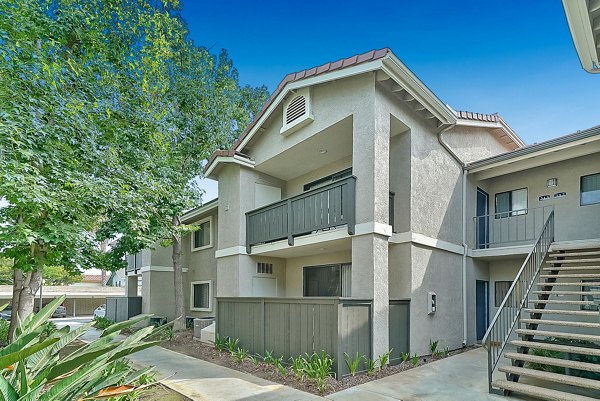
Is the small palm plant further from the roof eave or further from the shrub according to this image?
the shrub

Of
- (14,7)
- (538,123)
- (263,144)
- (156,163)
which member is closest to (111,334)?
(14,7)

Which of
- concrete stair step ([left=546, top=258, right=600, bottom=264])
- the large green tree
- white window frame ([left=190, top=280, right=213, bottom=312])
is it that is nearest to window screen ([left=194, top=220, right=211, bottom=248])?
white window frame ([left=190, top=280, right=213, bottom=312])

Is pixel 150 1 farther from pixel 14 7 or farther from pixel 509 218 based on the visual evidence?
pixel 509 218

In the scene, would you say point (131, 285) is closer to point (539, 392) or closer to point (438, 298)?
point (438, 298)

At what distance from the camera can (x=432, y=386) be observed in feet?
24.1

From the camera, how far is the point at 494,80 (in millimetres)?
13945

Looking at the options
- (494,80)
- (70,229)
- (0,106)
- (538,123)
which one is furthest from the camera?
(538,123)

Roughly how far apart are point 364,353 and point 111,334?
620 centimetres

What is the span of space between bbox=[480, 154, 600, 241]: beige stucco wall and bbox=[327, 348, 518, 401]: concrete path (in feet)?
16.4

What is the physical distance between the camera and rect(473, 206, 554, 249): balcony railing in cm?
1162

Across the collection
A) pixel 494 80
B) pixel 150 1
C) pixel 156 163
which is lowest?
pixel 156 163

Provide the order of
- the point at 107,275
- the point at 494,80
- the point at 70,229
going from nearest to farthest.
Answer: the point at 70,229 → the point at 494,80 → the point at 107,275

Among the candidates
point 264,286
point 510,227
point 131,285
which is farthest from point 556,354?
point 131,285

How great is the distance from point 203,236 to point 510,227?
12.9 m
